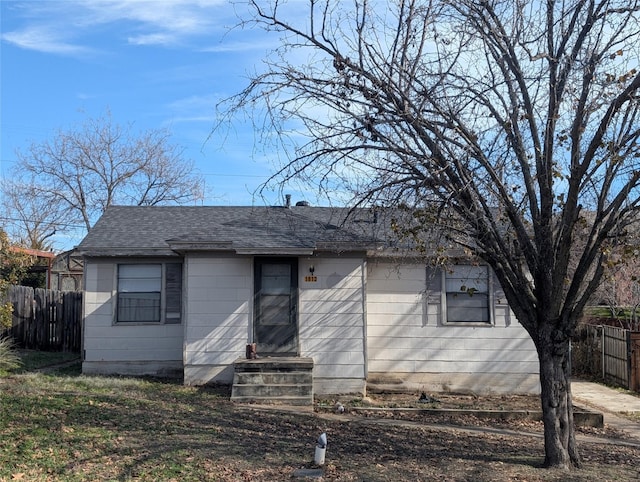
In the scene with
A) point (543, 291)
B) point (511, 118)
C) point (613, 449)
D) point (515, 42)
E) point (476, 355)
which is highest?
point (515, 42)

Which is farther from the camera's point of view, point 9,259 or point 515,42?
point 9,259

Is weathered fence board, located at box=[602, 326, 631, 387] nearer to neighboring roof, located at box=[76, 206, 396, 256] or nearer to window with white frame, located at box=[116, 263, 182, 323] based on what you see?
neighboring roof, located at box=[76, 206, 396, 256]

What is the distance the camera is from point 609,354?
16.8 meters

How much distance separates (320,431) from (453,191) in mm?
4192

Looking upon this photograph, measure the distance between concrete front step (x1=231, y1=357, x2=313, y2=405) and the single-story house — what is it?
671 mm

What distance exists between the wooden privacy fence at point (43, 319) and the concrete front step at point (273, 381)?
8.08 meters

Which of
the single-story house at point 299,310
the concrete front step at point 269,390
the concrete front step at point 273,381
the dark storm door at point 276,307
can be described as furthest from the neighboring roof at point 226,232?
the concrete front step at point 269,390

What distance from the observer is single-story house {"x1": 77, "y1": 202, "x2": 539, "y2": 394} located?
12.8 meters

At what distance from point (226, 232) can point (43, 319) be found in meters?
8.11

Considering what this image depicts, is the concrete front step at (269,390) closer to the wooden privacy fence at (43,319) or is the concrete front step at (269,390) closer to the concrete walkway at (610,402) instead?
the concrete walkway at (610,402)

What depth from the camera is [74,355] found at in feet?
55.8

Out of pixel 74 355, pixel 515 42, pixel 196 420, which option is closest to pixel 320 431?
pixel 196 420

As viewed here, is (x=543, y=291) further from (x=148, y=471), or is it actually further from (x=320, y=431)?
(x=148, y=471)

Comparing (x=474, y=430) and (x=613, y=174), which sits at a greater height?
(x=613, y=174)
